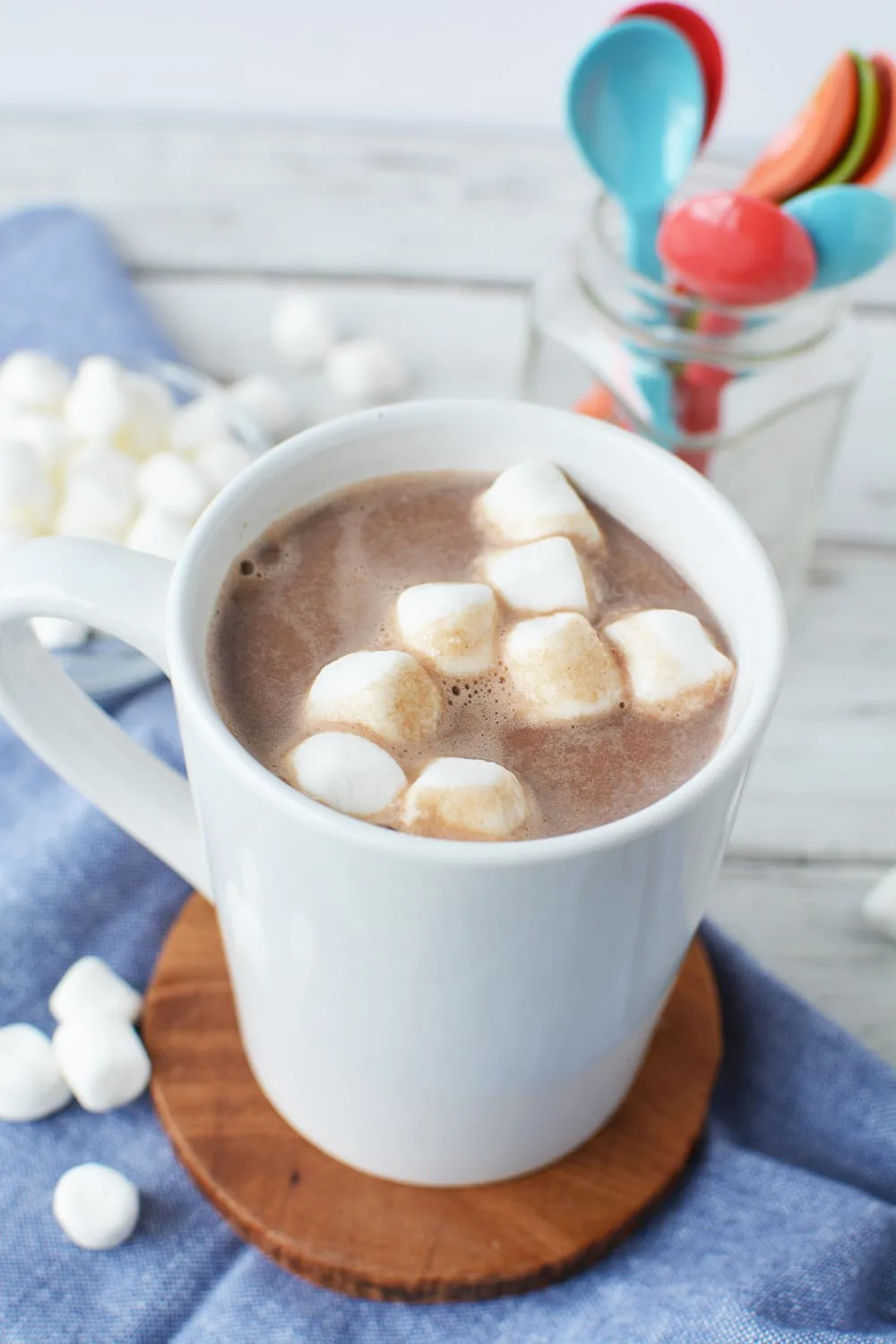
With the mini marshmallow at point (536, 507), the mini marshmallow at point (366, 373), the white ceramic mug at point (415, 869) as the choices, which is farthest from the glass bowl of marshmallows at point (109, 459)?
the mini marshmallow at point (536, 507)

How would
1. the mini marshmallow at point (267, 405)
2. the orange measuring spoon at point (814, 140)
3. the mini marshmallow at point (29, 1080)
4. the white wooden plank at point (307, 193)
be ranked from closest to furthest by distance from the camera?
1. the mini marshmallow at point (29, 1080)
2. the orange measuring spoon at point (814, 140)
3. the mini marshmallow at point (267, 405)
4. the white wooden plank at point (307, 193)

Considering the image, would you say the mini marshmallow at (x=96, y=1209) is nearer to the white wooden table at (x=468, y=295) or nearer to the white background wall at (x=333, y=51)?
the white wooden table at (x=468, y=295)

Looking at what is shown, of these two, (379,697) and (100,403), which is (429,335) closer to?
(100,403)

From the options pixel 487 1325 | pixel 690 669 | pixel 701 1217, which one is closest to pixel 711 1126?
pixel 701 1217

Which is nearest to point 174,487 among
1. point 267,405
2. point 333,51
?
point 267,405

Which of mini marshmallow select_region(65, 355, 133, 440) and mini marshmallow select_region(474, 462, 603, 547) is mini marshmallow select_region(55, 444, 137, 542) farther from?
mini marshmallow select_region(474, 462, 603, 547)
